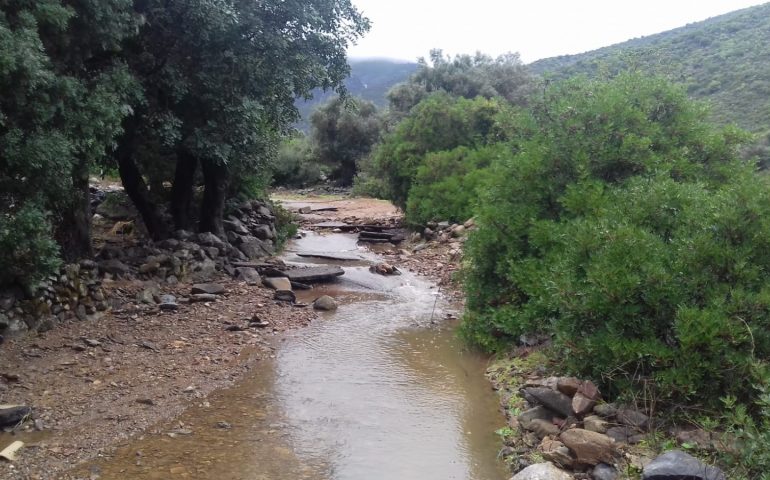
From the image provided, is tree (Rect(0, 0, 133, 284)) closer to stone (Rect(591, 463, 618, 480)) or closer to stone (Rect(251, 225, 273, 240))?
stone (Rect(591, 463, 618, 480))

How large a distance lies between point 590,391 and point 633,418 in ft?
1.71

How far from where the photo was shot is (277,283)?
13469mm

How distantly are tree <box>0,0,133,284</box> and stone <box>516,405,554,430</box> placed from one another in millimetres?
5920

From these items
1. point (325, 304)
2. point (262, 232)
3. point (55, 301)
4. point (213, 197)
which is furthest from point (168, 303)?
point (262, 232)

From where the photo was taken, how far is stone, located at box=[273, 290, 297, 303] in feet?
41.3

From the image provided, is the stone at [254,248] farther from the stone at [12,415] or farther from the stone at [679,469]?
the stone at [679,469]

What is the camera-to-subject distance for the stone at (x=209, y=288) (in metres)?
11.9

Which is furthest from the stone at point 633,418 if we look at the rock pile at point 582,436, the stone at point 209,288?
the stone at point 209,288

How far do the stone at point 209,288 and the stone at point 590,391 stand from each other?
7.61m

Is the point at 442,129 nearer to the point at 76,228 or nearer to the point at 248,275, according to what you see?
the point at 248,275

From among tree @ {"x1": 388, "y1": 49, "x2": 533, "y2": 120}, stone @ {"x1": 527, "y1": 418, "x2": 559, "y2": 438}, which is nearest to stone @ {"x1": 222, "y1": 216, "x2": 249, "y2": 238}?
stone @ {"x1": 527, "y1": 418, "x2": 559, "y2": 438}

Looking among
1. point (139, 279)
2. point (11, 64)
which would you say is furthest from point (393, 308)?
point (11, 64)

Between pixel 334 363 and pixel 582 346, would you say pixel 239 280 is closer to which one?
pixel 334 363

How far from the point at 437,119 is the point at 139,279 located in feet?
50.2
